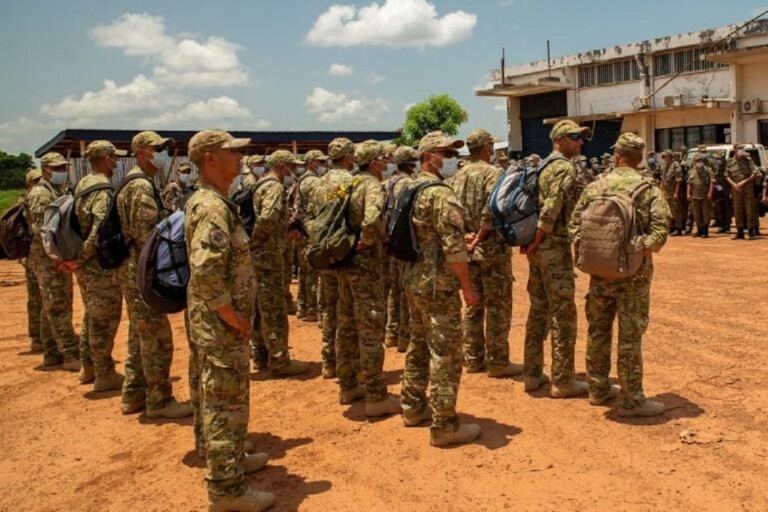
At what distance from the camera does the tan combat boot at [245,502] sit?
4102 mm

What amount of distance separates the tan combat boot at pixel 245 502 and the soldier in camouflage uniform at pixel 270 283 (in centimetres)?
291

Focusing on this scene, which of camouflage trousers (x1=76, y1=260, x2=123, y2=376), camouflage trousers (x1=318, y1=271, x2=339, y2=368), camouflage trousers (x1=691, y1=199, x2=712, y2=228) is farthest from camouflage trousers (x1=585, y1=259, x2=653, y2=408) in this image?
camouflage trousers (x1=691, y1=199, x2=712, y2=228)

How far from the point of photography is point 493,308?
6480 millimetres

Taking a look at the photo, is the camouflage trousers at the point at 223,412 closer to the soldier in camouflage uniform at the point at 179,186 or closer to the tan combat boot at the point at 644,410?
the tan combat boot at the point at 644,410

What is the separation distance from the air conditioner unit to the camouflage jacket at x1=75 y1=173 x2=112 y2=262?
83.8ft

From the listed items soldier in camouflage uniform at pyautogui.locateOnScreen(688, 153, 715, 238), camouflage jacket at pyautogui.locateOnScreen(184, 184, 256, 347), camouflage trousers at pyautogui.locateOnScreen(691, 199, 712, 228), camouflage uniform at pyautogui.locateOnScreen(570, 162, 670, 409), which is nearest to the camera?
camouflage jacket at pyautogui.locateOnScreen(184, 184, 256, 347)

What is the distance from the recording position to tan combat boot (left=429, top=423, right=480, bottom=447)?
499 centimetres

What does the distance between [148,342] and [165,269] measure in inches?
67.4

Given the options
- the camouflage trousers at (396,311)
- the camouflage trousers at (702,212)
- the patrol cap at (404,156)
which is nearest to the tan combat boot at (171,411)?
the camouflage trousers at (396,311)

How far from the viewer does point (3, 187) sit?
4478 centimetres

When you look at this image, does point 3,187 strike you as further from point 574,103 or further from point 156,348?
point 156,348

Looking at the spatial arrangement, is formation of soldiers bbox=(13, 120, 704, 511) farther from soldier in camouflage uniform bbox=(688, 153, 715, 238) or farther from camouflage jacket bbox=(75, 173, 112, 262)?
soldier in camouflage uniform bbox=(688, 153, 715, 238)

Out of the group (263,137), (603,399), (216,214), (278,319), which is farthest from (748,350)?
(263,137)

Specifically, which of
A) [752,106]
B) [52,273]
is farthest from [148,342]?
[752,106]
